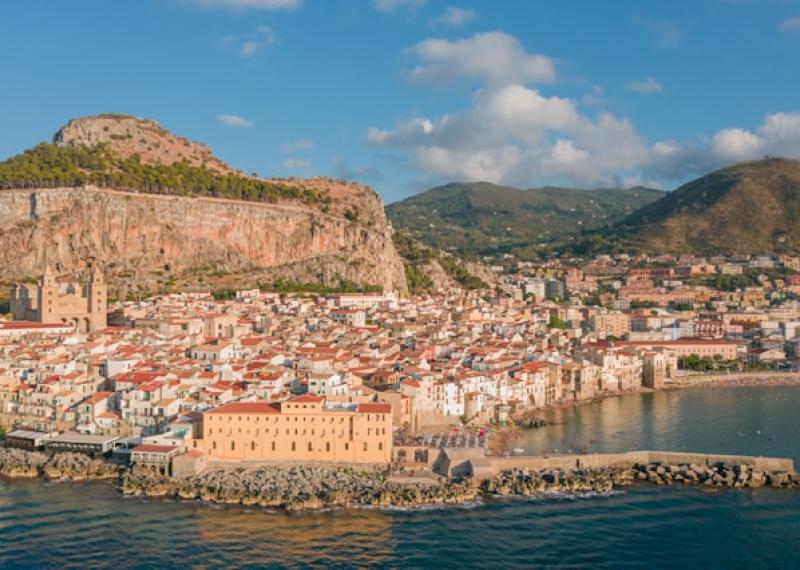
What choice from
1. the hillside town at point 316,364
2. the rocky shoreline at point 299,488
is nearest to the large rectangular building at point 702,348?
the hillside town at point 316,364

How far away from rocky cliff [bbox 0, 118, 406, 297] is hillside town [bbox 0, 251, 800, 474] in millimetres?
3545

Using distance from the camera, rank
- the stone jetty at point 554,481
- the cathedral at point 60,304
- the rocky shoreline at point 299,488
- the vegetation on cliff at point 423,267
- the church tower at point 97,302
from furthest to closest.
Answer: the vegetation on cliff at point 423,267 → the church tower at point 97,302 → the cathedral at point 60,304 → the stone jetty at point 554,481 → the rocky shoreline at point 299,488

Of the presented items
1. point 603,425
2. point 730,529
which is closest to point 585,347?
point 603,425

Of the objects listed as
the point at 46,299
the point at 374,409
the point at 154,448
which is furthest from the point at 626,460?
the point at 46,299

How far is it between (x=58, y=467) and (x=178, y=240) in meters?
41.4

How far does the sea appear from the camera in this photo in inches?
827

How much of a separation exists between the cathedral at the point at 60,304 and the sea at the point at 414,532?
24.2m

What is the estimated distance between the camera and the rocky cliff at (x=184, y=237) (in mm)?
62656

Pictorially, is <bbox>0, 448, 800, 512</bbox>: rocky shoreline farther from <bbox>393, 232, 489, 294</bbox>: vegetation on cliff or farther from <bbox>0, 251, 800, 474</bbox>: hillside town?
<bbox>393, 232, 489, 294</bbox>: vegetation on cliff

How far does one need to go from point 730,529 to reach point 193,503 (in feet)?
47.4

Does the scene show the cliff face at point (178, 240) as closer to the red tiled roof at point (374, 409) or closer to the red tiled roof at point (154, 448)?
the red tiled roof at point (154, 448)

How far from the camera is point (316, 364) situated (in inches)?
1426

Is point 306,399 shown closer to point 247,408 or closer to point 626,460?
point 247,408

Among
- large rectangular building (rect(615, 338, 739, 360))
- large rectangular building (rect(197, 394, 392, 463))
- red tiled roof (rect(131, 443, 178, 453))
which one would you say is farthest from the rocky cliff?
large rectangular building (rect(197, 394, 392, 463))
